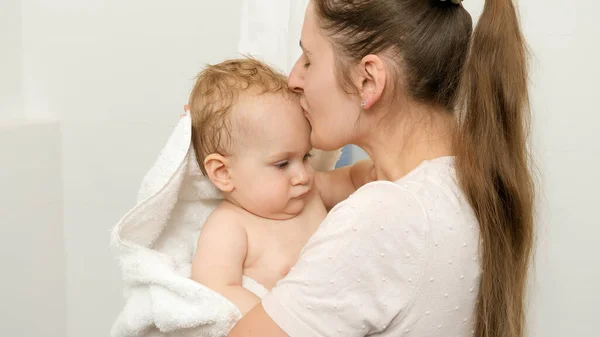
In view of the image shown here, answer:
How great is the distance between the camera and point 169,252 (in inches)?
46.7

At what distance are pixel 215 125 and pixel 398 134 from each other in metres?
0.30

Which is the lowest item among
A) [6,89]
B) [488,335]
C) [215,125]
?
[488,335]

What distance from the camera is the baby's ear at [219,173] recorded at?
1.12 metres

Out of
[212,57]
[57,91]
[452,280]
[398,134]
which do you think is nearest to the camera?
[452,280]

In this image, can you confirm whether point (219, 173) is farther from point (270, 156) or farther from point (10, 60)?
point (10, 60)

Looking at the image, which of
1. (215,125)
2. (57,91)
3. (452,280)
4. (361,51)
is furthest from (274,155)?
(57,91)

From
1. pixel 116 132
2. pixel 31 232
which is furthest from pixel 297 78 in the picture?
pixel 31 232

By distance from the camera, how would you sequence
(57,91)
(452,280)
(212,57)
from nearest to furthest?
(452,280) → (212,57) → (57,91)

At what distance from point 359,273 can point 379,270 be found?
3 cm

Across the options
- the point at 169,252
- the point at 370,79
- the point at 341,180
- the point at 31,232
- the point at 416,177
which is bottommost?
the point at 31,232

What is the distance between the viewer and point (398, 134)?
102 cm

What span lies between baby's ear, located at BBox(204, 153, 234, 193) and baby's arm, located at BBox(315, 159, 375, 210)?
0.65 ft

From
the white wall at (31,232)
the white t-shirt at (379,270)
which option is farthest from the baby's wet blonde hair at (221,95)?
the white wall at (31,232)

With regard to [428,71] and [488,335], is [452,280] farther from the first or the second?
[428,71]
